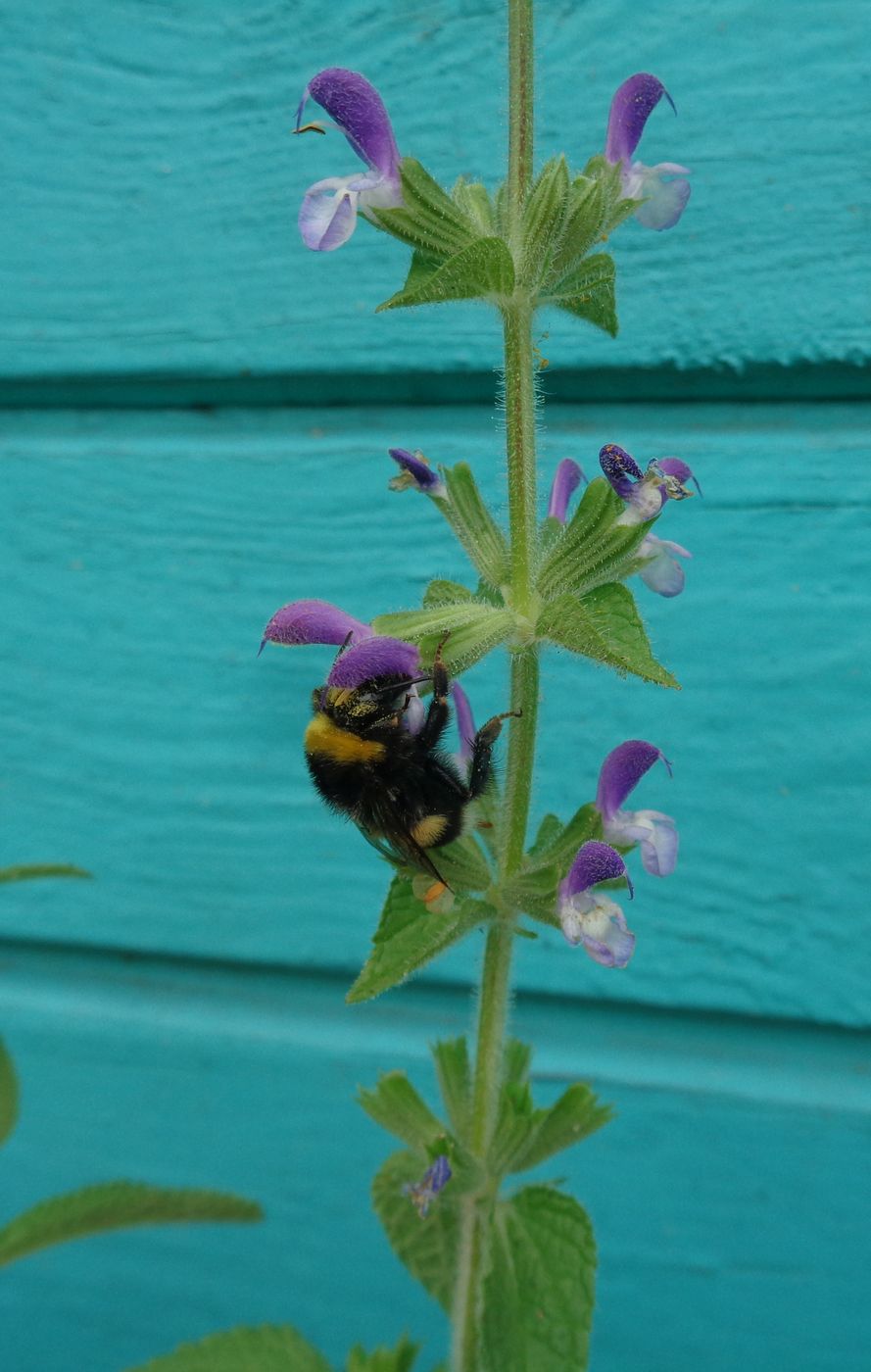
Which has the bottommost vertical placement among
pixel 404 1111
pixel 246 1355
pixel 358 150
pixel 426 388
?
pixel 246 1355

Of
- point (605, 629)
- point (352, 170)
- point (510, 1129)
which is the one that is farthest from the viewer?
point (352, 170)

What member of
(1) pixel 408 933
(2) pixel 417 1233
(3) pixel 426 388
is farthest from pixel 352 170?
(2) pixel 417 1233

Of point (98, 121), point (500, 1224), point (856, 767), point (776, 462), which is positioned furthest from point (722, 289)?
point (500, 1224)

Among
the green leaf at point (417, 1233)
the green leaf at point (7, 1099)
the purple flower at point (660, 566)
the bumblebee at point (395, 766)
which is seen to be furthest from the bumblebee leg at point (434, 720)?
the green leaf at point (7, 1099)

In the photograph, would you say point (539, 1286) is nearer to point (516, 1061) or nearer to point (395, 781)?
point (516, 1061)

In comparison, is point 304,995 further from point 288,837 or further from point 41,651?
point 41,651
